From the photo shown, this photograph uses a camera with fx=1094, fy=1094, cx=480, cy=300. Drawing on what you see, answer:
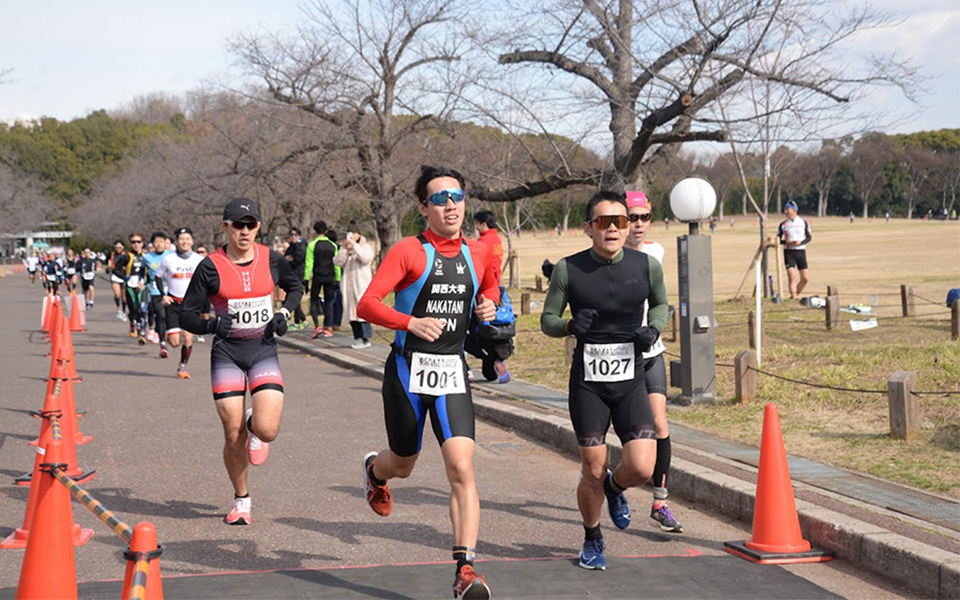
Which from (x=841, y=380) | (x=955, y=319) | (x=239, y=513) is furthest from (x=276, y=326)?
(x=955, y=319)

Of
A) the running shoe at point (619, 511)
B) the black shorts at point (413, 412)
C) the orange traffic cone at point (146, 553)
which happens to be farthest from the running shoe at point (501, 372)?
the orange traffic cone at point (146, 553)

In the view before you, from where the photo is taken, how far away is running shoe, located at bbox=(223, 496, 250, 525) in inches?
266

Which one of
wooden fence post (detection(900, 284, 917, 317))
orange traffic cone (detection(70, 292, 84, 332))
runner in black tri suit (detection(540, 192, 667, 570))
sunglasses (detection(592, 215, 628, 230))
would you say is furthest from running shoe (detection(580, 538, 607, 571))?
orange traffic cone (detection(70, 292, 84, 332))

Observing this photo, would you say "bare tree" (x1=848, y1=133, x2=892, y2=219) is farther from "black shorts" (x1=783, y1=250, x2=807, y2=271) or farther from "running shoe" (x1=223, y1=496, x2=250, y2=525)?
"running shoe" (x1=223, y1=496, x2=250, y2=525)

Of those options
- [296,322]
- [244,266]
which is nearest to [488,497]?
[244,266]

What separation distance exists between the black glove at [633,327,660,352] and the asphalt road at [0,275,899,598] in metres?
1.17

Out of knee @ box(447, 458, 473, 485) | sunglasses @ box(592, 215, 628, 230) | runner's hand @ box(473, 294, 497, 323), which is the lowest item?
knee @ box(447, 458, 473, 485)

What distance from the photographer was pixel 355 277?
64.0 feet

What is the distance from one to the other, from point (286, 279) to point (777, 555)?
388 cm

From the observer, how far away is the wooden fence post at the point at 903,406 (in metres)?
8.32

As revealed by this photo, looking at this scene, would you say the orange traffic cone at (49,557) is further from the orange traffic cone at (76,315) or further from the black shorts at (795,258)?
the orange traffic cone at (76,315)

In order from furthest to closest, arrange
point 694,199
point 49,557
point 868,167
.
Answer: point 868,167 → point 694,199 → point 49,557

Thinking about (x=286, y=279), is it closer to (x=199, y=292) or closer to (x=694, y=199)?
(x=199, y=292)

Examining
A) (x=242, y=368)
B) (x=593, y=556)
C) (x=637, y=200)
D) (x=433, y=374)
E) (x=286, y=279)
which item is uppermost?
(x=637, y=200)
